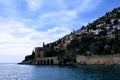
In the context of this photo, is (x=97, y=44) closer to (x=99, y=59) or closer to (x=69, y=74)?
(x=99, y=59)

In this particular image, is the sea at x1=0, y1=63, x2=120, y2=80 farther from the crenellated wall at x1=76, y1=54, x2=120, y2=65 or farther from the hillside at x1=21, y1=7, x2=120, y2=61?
the hillside at x1=21, y1=7, x2=120, y2=61

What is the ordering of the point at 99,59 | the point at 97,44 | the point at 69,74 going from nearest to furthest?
the point at 69,74 < the point at 99,59 < the point at 97,44

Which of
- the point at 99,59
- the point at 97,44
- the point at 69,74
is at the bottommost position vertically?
the point at 69,74

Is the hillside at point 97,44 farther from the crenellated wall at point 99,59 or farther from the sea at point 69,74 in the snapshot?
the sea at point 69,74

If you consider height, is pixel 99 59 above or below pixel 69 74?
above

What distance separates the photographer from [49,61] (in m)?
156

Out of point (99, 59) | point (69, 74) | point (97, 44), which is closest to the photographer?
point (69, 74)

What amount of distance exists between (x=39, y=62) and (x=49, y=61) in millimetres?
12758

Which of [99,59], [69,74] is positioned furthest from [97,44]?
[69,74]

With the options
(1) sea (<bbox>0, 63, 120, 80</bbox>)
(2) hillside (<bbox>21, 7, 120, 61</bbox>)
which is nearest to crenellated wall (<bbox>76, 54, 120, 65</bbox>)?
(2) hillside (<bbox>21, 7, 120, 61</bbox>)

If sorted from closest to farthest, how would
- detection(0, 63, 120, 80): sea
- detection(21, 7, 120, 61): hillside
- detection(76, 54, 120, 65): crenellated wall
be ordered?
detection(0, 63, 120, 80): sea < detection(76, 54, 120, 65): crenellated wall < detection(21, 7, 120, 61): hillside

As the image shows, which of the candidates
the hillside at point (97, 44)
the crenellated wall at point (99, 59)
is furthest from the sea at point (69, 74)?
the hillside at point (97, 44)

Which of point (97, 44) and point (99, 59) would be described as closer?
point (99, 59)

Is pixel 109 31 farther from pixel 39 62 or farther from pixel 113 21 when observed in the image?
pixel 39 62
